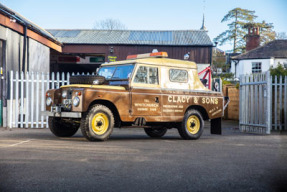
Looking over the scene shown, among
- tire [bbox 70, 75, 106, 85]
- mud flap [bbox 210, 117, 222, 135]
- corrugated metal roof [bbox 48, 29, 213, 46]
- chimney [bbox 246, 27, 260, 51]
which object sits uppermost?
chimney [bbox 246, 27, 260, 51]

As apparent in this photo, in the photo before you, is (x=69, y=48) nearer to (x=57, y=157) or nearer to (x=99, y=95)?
(x=99, y=95)

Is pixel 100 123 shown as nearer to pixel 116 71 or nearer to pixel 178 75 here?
pixel 116 71

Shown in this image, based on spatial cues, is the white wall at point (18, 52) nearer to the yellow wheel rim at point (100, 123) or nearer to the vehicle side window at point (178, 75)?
the yellow wheel rim at point (100, 123)

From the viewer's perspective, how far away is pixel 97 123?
8.83 m

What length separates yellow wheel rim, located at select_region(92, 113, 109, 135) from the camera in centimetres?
880

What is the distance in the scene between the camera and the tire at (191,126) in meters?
10.3

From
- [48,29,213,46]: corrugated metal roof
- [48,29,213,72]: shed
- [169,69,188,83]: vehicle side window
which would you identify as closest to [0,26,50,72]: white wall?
[169,69,188,83]: vehicle side window

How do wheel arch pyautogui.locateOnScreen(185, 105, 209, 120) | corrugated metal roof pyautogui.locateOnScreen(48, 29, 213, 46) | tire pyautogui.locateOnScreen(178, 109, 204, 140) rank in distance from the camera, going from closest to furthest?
tire pyautogui.locateOnScreen(178, 109, 204, 140)
wheel arch pyautogui.locateOnScreen(185, 105, 209, 120)
corrugated metal roof pyautogui.locateOnScreen(48, 29, 213, 46)

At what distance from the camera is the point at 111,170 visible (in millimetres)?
5359

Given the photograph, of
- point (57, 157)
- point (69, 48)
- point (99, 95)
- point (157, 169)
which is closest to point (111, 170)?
point (157, 169)

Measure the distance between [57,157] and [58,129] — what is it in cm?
367

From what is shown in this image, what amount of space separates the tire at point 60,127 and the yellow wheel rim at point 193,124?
10.3 feet

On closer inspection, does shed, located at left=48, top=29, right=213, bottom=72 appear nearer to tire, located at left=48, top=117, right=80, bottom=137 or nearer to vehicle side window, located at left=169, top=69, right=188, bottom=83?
vehicle side window, located at left=169, top=69, right=188, bottom=83

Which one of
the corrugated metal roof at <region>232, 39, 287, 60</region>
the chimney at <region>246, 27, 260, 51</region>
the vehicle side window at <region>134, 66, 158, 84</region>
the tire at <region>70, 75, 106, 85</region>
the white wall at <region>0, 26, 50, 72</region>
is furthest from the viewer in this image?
the chimney at <region>246, 27, 260, 51</region>
